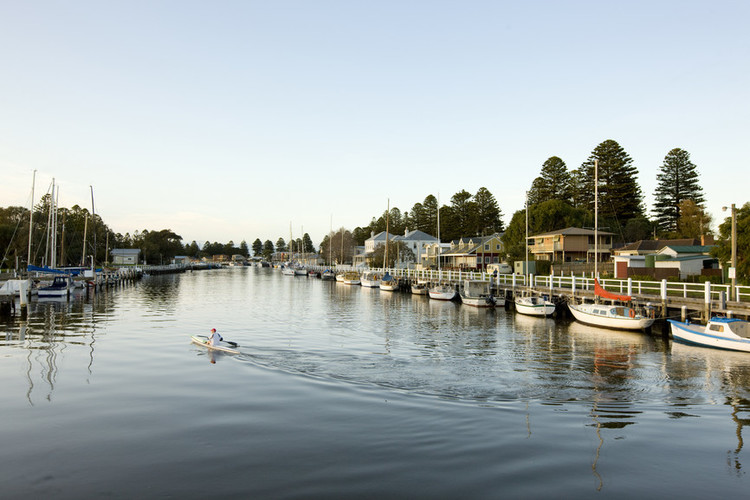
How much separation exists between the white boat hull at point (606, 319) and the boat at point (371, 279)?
4922cm

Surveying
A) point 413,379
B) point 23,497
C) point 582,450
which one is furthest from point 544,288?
point 23,497

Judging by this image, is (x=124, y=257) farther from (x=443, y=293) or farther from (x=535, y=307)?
(x=535, y=307)

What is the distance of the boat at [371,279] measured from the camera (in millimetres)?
84794

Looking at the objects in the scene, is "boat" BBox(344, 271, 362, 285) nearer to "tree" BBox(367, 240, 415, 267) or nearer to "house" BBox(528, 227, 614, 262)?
"tree" BBox(367, 240, 415, 267)

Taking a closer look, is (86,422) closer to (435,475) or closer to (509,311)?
(435,475)

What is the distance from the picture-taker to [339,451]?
12.3m

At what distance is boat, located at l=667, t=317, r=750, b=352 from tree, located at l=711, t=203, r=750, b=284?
9006mm

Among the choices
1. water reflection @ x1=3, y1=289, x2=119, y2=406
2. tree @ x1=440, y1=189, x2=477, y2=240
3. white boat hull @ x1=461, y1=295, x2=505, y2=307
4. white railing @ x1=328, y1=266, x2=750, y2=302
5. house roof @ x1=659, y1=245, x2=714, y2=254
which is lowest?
water reflection @ x1=3, y1=289, x2=119, y2=406

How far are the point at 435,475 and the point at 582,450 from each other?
420 cm

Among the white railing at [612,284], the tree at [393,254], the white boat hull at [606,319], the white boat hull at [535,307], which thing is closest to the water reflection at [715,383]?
the white boat hull at [606,319]

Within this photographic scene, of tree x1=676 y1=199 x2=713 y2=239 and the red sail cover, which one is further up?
tree x1=676 y1=199 x2=713 y2=239

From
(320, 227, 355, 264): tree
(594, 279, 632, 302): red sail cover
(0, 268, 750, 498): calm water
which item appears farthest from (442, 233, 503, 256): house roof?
(0, 268, 750, 498): calm water

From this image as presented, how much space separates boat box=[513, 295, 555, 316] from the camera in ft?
134

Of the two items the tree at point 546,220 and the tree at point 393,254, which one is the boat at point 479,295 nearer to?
the tree at point 546,220
